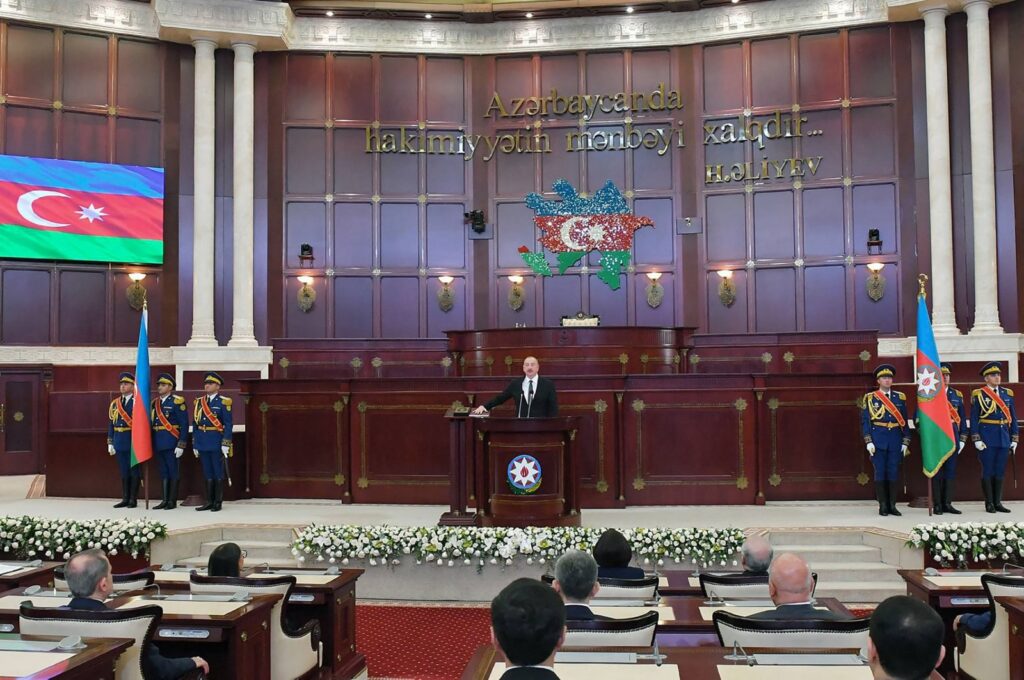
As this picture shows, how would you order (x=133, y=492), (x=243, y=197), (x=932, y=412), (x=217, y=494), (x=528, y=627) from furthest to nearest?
1. (x=243, y=197)
2. (x=133, y=492)
3. (x=217, y=494)
4. (x=932, y=412)
5. (x=528, y=627)

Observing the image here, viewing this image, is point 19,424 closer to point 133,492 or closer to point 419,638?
point 133,492

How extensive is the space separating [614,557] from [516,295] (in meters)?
14.0

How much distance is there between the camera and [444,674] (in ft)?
20.5

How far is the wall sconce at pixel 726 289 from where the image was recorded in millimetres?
18250

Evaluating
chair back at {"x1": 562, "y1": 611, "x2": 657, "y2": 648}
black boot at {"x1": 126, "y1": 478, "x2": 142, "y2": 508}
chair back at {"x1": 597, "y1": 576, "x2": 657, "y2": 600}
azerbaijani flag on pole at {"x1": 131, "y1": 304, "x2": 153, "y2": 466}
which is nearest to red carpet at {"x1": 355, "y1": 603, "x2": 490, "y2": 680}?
chair back at {"x1": 597, "y1": 576, "x2": 657, "y2": 600}

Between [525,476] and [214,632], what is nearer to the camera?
[214,632]

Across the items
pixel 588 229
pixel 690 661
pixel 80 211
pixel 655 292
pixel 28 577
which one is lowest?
pixel 28 577

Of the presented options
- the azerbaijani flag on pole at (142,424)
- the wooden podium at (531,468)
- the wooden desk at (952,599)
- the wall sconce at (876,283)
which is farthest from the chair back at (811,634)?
the wall sconce at (876,283)

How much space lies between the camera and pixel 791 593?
3.81 meters

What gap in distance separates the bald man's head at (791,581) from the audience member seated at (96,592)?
2.62 m

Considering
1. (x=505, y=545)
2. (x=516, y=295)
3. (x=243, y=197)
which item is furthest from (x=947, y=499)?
(x=243, y=197)

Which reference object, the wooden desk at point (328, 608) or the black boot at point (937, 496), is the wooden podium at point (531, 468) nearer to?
the wooden desk at point (328, 608)

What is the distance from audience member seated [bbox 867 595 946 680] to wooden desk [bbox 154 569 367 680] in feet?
12.2

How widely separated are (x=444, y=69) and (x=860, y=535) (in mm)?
13567
